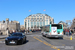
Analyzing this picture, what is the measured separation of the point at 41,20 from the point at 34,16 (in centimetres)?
1060

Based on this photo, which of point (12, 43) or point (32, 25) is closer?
point (12, 43)

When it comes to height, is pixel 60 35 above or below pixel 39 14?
below

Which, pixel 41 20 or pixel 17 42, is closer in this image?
pixel 17 42

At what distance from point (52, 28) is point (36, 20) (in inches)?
5476

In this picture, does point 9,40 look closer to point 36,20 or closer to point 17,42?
point 17,42

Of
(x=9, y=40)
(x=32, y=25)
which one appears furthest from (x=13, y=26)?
(x=9, y=40)

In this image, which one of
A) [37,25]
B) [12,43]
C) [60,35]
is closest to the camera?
[12,43]

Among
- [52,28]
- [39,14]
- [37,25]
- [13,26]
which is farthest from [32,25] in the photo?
[52,28]

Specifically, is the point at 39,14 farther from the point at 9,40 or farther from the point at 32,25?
the point at 9,40

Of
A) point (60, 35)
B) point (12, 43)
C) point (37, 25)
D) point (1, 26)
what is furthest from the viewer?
point (37, 25)

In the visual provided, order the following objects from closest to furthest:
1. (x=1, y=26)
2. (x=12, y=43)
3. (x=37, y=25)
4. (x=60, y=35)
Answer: (x=12, y=43) < (x=60, y=35) < (x=1, y=26) < (x=37, y=25)

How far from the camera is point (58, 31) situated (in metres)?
22.8

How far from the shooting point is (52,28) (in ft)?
75.0

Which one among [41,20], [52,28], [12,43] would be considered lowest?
[12,43]
